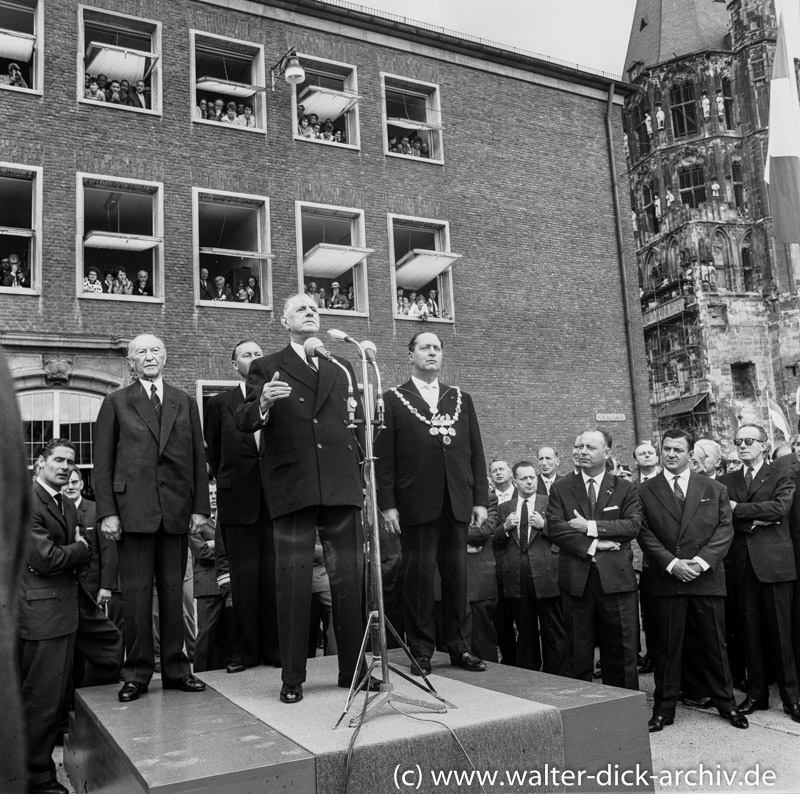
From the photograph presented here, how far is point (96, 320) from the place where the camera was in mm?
14750

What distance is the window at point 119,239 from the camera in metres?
15.0

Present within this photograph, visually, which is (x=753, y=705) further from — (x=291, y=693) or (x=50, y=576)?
(x=50, y=576)

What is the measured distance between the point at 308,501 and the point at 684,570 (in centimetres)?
295

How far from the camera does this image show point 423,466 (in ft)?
17.4

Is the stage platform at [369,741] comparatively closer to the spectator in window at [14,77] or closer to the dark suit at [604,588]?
the dark suit at [604,588]

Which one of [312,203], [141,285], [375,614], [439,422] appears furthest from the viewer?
[312,203]

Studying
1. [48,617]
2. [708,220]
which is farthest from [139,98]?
[708,220]

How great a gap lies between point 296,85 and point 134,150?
12.4 feet

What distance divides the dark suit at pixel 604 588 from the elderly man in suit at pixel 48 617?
10.7 ft

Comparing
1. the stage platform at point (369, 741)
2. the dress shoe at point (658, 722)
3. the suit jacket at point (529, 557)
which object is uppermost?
the suit jacket at point (529, 557)

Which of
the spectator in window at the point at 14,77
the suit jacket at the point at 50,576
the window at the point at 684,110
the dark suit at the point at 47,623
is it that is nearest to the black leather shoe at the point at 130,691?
the dark suit at the point at 47,623

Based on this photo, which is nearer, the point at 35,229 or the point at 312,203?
the point at 35,229

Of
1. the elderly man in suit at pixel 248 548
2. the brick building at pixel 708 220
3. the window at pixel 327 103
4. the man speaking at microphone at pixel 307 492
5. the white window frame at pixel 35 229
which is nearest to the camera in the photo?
the man speaking at microphone at pixel 307 492

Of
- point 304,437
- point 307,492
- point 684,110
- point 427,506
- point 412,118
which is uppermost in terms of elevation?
point 684,110
